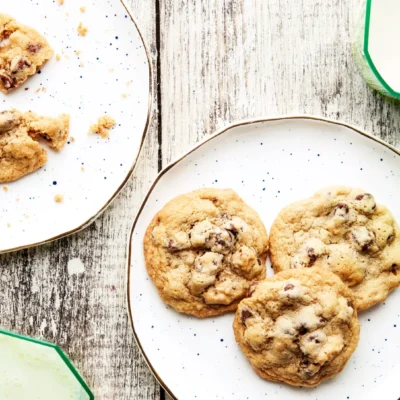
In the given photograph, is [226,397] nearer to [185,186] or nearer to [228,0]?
[185,186]

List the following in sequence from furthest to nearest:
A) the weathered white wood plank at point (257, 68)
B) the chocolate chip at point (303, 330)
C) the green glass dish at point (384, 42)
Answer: the weathered white wood plank at point (257, 68) < the green glass dish at point (384, 42) < the chocolate chip at point (303, 330)

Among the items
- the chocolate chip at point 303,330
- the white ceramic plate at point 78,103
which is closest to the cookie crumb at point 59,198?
the white ceramic plate at point 78,103

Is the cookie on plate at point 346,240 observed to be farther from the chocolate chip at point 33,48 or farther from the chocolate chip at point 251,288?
the chocolate chip at point 33,48

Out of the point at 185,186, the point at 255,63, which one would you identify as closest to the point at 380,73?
the point at 255,63

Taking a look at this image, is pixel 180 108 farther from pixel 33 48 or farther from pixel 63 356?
pixel 63 356

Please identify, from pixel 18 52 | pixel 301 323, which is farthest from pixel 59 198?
pixel 301 323

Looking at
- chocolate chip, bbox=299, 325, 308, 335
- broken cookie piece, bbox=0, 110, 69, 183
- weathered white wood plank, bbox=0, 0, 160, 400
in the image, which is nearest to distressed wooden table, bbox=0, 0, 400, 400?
weathered white wood plank, bbox=0, 0, 160, 400

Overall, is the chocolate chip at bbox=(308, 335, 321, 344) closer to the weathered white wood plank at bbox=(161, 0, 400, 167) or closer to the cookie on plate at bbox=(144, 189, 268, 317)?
the cookie on plate at bbox=(144, 189, 268, 317)
